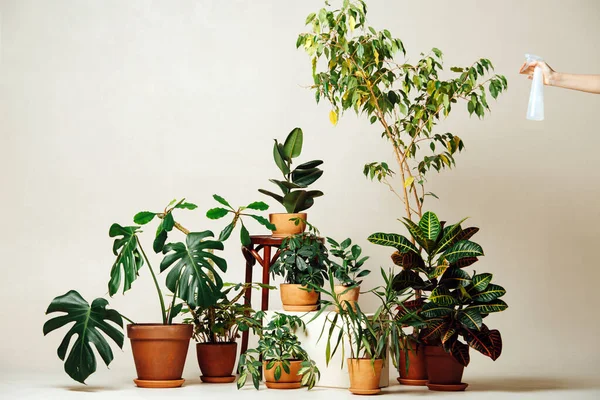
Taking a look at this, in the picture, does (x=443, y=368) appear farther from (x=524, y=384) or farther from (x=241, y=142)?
(x=241, y=142)

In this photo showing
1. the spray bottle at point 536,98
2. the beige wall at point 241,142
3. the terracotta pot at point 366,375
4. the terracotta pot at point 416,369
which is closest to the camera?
the spray bottle at point 536,98

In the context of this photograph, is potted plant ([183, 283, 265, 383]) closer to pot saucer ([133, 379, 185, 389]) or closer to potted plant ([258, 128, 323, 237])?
pot saucer ([133, 379, 185, 389])

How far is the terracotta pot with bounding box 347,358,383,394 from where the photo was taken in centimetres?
387

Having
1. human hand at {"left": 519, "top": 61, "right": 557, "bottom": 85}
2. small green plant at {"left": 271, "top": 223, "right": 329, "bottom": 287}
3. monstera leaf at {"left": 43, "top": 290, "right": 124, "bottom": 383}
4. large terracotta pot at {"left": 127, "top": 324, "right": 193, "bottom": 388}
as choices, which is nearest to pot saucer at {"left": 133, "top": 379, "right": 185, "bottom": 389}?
large terracotta pot at {"left": 127, "top": 324, "right": 193, "bottom": 388}

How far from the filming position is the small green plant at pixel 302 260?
434 cm

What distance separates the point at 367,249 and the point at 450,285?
1605 mm

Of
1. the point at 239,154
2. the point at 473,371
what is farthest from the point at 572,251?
the point at 239,154

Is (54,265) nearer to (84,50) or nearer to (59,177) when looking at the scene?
(59,177)

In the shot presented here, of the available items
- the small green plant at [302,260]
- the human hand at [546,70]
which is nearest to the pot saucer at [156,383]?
the small green plant at [302,260]

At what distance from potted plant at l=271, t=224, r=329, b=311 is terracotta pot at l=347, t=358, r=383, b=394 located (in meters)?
0.60

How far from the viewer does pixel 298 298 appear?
438 centimetres

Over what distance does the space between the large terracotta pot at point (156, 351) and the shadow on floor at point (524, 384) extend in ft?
5.58

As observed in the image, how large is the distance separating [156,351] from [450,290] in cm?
174

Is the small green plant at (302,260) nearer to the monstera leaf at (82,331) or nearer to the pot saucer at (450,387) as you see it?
the pot saucer at (450,387)
